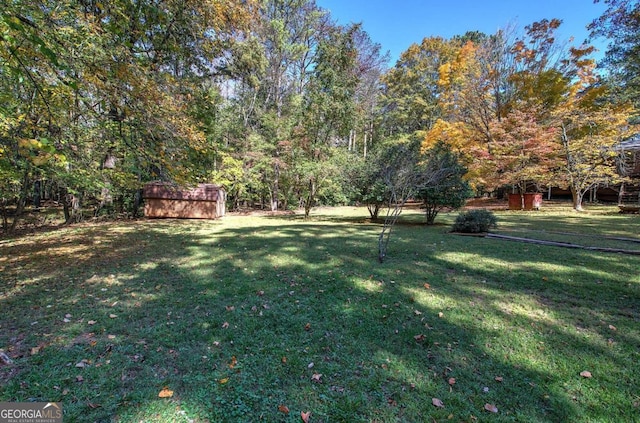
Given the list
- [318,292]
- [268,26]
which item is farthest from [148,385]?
[268,26]

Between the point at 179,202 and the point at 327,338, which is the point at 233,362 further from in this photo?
the point at 179,202

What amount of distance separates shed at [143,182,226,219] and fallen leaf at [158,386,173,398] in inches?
430

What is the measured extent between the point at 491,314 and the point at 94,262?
6238 mm

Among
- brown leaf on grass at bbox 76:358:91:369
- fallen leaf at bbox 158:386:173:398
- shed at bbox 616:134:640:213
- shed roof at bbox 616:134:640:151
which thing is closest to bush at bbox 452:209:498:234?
fallen leaf at bbox 158:386:173:398

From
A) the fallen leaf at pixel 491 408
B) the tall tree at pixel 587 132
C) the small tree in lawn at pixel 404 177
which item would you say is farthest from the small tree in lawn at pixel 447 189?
the tall tree at pixel 587 132

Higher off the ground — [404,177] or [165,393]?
[404,177]

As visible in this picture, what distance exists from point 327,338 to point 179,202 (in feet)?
37.2

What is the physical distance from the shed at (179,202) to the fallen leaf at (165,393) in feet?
35.8

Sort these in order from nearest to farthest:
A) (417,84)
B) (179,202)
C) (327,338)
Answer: (327,338) < (179,202) < (417,84)

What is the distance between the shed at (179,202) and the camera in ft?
38.9

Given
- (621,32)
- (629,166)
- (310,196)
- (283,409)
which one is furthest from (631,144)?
(283,409)

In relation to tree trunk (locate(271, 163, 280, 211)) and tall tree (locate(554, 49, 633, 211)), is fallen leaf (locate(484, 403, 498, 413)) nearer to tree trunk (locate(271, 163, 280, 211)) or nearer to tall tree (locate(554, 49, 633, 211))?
tree trunk (locate(271, 163, 280, 211))

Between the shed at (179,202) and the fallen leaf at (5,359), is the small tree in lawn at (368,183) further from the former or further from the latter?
A: the fallen leaf at (5,359)

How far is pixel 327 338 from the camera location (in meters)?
2.57
